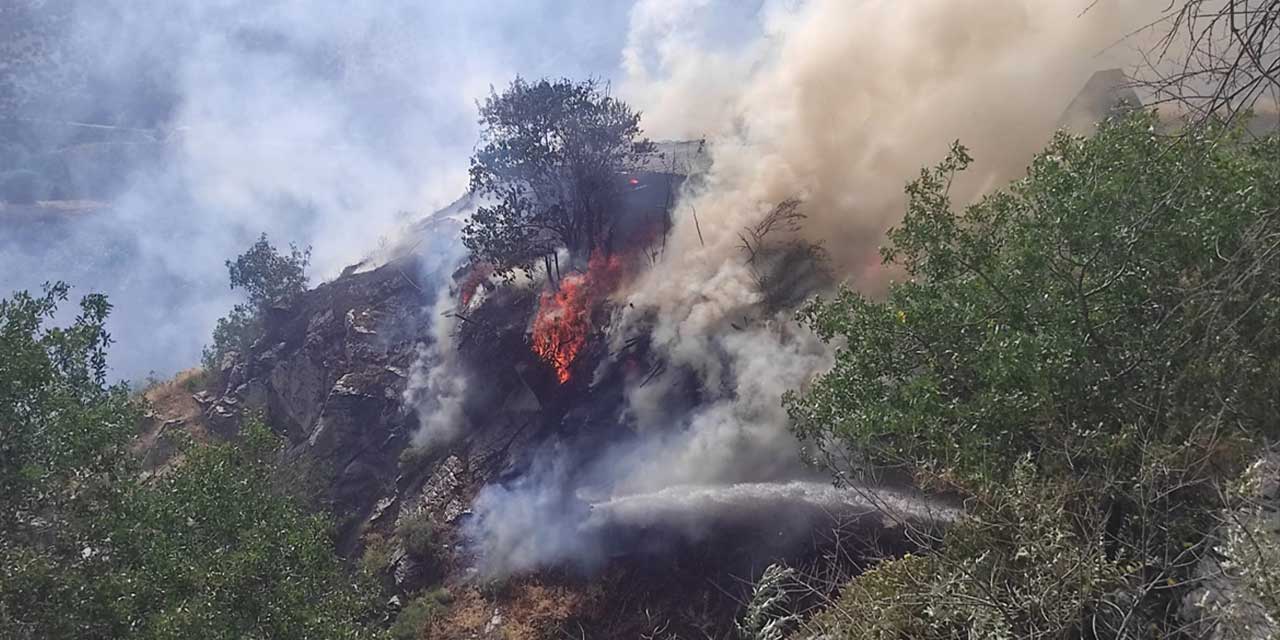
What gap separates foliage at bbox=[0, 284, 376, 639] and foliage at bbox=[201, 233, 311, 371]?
2201 cm

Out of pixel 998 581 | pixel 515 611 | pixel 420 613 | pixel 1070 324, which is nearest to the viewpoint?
pixel 998 581

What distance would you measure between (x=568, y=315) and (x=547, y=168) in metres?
5.32

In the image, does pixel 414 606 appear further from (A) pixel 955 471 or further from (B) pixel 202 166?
(B) pixel 202 166

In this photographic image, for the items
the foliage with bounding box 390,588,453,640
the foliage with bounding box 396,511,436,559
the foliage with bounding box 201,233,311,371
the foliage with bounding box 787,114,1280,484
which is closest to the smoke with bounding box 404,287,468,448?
the foliage with bounding box 396,511,436,559

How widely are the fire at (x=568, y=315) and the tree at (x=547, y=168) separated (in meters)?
1.18

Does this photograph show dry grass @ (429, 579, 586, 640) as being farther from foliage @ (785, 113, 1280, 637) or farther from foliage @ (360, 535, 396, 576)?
foliage @ (785, 113, 1280, 637)

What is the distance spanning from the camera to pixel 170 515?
10.2 metres

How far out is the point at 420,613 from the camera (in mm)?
16312

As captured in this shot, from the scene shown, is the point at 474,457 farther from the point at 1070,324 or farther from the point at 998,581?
the point at 998,581

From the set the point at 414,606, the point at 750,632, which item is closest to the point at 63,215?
the point at 414,606

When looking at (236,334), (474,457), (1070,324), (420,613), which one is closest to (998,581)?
(1070,324)

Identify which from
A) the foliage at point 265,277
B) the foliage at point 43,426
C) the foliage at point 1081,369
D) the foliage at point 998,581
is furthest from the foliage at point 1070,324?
the foliage at point 265,277

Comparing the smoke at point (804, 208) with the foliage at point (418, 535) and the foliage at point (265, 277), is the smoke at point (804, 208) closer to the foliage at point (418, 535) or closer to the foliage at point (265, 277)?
the foliage at point (418, 535)

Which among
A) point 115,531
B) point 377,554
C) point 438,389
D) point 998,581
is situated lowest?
point 998,581
